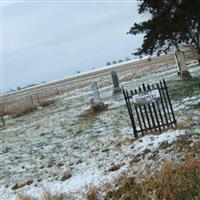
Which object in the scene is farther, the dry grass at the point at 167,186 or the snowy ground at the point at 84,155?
the snowy ground at the point at 84,155

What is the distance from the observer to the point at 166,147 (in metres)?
8.38

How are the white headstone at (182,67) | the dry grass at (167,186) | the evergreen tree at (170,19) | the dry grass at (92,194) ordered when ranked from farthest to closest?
the white headstone at (182,67)
the evergreen tree at (170,19)
the dry grass at (92,194)
the dry grass at (167,186)

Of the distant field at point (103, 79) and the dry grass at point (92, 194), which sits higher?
the distant field at point (103, 79)

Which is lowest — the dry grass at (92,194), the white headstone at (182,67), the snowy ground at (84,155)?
the dry grass at (92,194)

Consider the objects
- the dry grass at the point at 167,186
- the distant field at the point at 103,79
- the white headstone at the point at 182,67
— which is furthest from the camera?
the distant field at the point at 103,79

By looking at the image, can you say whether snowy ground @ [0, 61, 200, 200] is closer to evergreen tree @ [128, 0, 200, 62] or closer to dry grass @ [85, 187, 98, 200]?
dry grass @ [85, 187, 98, 200]

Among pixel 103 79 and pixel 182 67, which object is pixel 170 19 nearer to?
pixel 182 67

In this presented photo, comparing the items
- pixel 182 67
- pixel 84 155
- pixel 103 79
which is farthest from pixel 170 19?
pixel 103 79

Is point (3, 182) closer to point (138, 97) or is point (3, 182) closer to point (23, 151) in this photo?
point (23, 151)

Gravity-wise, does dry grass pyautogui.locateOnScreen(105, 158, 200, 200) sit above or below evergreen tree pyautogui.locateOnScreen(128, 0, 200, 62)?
below

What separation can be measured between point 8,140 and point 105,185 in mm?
9762

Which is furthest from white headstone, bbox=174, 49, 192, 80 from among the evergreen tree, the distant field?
the distant field

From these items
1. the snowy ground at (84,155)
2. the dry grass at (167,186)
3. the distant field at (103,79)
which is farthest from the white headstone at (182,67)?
the dry grass at (167,186)

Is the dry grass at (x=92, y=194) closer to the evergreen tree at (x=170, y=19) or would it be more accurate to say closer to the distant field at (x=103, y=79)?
the evergreen tree at (x=170, y=19)
